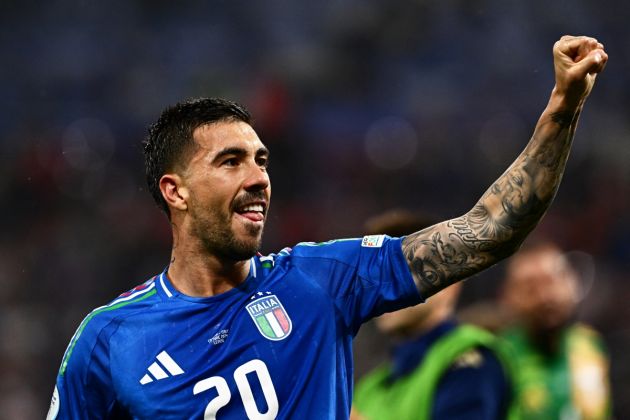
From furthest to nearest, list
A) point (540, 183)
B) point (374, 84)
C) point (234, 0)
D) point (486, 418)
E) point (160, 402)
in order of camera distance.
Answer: point (234, 0) → point (374, 84) → point (486, 418) → point (160, 402) → point (540, 183)

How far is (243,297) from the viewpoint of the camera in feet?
10.4

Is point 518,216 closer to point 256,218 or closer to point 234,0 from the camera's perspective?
point 256,218

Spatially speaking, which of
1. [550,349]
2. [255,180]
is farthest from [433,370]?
[550,349]

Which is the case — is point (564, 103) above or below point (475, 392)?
above

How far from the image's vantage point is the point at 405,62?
37.7ft

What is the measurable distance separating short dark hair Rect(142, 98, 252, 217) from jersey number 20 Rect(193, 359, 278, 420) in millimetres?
701

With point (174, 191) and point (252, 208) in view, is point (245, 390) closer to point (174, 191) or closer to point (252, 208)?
point (252, 208)

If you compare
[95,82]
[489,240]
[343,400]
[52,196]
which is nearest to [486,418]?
[343,400]

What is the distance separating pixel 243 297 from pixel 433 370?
1210 mm

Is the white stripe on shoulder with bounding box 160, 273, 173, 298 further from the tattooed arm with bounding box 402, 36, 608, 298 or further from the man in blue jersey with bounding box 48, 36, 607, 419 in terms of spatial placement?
the tattooed arm with bounding box 402, 36, 608, 298

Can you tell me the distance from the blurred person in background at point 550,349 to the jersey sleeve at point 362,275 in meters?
3.00

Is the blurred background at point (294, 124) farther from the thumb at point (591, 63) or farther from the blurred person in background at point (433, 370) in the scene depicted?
the thumb at point (591, 63)

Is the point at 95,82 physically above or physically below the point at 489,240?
above

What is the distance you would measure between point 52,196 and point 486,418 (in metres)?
Result: 7.44
